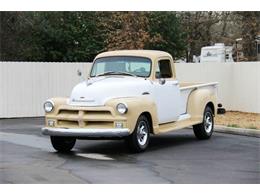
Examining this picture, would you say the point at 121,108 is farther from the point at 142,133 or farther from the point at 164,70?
the point at 164,70

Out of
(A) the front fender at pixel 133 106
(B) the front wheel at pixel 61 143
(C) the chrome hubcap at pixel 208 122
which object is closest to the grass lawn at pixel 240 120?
(C) the chrome hubcap at pixel 208 122

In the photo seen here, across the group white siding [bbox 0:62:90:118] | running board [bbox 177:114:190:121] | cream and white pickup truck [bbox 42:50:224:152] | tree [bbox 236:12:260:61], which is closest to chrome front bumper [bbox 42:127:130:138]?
cream and white pickup truck [bbox 42:50:224:152]

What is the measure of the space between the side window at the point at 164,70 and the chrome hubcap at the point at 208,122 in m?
1.66

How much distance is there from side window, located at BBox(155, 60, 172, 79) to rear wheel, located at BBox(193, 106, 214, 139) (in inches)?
61.5

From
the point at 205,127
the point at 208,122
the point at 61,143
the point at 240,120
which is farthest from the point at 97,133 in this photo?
the point at 240,120

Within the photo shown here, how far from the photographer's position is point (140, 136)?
36.5ft

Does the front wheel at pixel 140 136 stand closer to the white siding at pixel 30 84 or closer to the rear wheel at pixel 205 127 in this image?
the rear wheel at pixel 205 127

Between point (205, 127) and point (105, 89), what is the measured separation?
359cm

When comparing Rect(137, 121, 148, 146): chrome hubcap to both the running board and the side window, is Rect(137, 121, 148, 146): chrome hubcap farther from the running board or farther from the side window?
the running board

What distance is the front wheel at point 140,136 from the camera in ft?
35.6

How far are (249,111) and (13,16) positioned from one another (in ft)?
37.3

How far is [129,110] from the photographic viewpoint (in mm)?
10617
